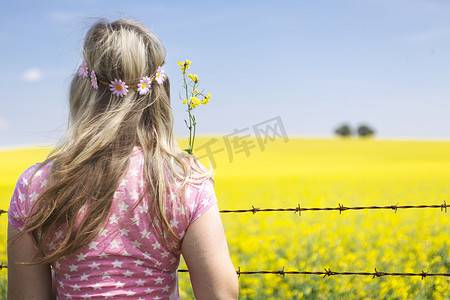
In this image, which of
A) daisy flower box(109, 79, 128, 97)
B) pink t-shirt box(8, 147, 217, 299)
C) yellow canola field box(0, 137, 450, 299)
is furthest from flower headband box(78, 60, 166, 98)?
yellow canola field box(0, 137, 450, 299)

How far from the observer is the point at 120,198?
156 cm

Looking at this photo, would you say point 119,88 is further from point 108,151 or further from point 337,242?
point 337,242

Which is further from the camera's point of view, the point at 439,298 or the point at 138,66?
the point at 439,298

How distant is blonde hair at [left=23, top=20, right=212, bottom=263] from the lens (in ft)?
5.06

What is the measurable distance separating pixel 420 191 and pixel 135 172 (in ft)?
32.3

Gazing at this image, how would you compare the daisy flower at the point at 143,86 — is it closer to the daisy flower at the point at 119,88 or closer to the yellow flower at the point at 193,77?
the daisy flower at the point at 119,88

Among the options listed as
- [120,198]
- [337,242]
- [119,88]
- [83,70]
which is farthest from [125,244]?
[337,242]

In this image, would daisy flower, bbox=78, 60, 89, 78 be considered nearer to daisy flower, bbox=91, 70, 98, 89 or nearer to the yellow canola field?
daisy flower, bbox=91, 70, 98, 89

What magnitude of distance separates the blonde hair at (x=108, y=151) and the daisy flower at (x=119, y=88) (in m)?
0.02

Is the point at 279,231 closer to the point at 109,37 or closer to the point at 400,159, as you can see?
the point at 109,37

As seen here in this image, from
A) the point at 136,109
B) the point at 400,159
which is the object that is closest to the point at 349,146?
the point at 400,159

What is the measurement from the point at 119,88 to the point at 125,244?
0.52m

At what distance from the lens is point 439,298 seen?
387cm

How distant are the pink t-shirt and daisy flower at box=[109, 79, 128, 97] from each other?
0.19 m
